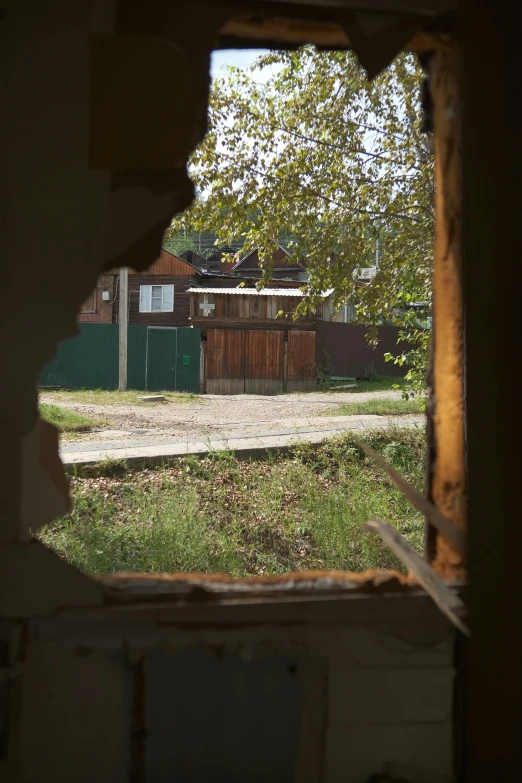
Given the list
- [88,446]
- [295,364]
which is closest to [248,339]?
[295,364]

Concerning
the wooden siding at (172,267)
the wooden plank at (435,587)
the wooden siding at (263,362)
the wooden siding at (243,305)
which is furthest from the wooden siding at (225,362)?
the wooden plank at (435,587)

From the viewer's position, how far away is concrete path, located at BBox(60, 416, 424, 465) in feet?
25.0

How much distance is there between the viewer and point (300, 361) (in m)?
20.1

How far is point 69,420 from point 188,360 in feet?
32.2

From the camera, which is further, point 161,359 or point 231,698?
point 161,359

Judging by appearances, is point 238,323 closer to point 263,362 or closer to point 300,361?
point 263,362

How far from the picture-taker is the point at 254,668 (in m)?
1.81

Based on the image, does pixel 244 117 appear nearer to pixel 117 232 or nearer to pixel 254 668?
pixel 117 232

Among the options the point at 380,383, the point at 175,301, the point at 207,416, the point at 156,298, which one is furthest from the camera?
the point at 156,298

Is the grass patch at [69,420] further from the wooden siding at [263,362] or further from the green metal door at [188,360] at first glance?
the wooden siding at [263,362]

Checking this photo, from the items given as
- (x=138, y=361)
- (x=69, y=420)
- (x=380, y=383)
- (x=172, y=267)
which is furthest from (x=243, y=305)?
(x=69, y=420)

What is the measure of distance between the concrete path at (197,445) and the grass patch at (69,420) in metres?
1.07

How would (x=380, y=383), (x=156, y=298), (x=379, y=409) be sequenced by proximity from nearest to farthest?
1. (x=379, y=409)
2. (x=380, y=383)
3. (x=156, y=298)

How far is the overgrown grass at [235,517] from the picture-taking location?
5.97 metres
